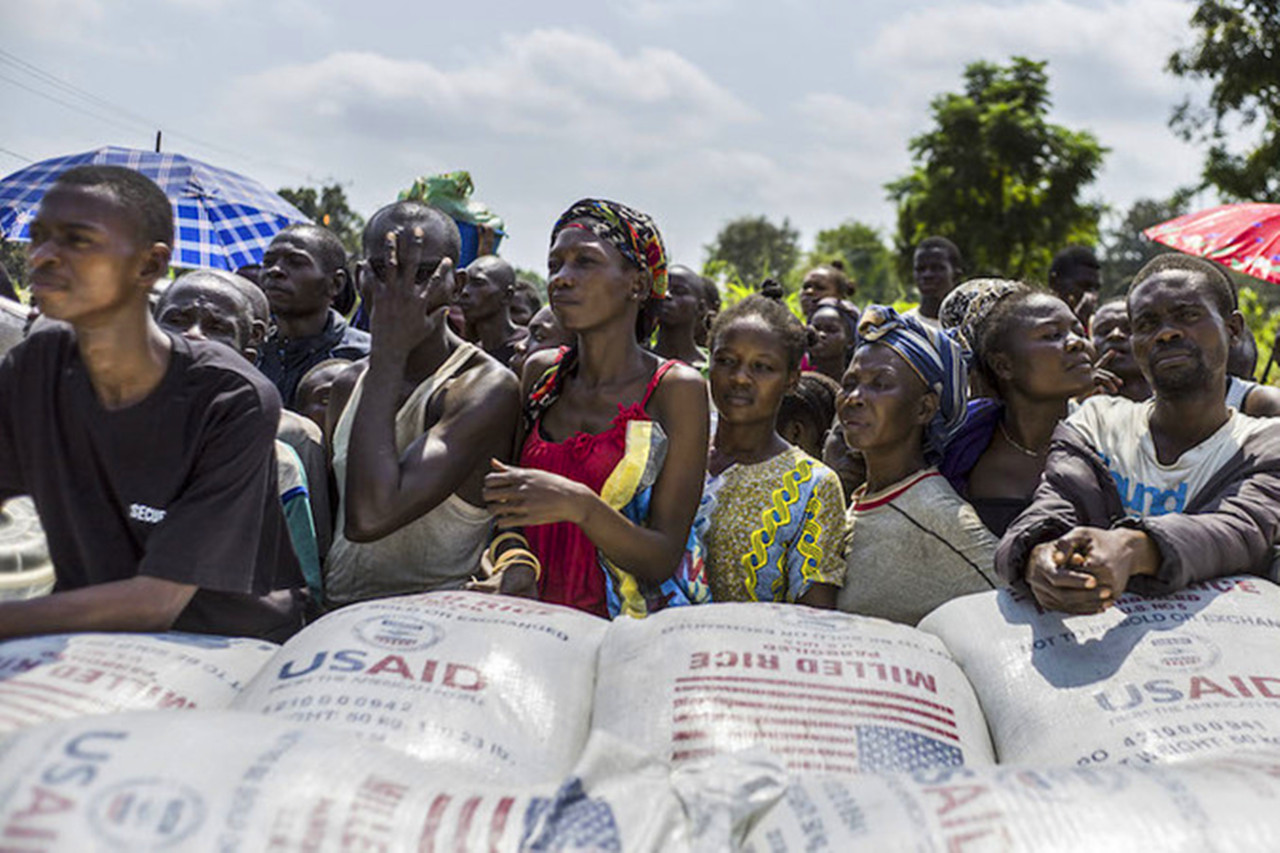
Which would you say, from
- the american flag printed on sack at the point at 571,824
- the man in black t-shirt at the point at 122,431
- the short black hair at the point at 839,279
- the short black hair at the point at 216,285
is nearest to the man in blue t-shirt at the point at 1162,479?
the american flag printed on sack at the point at 571,824

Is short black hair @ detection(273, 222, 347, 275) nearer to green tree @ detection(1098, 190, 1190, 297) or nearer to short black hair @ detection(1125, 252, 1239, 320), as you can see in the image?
short black hair @ detection(1125, 252, 1239, 320)

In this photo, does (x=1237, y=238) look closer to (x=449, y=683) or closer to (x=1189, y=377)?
(x=1189, y=377)

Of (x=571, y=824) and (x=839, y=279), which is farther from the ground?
(x=839, y=279)

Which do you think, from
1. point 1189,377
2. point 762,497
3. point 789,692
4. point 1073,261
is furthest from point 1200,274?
point 1073,261

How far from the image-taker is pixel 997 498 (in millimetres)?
2760

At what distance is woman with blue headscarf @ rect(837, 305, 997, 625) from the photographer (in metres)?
2.59

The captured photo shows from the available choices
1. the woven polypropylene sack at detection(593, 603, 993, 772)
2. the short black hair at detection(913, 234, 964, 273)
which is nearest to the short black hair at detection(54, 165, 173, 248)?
the woven polypropylene sack at detection(593, 603, 993, 772)

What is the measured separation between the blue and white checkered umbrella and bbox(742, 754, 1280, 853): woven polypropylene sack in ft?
18.3

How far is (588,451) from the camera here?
251cm

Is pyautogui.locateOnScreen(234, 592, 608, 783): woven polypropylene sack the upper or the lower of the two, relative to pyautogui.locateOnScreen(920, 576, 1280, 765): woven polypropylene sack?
lower

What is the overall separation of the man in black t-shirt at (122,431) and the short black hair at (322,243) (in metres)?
2.07

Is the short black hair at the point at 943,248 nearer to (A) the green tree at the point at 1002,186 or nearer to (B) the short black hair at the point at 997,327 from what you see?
(B) the short black hair at the point at 997,327

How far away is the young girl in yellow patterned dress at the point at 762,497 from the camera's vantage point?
2.64 m

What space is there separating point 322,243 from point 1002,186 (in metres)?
22.3
